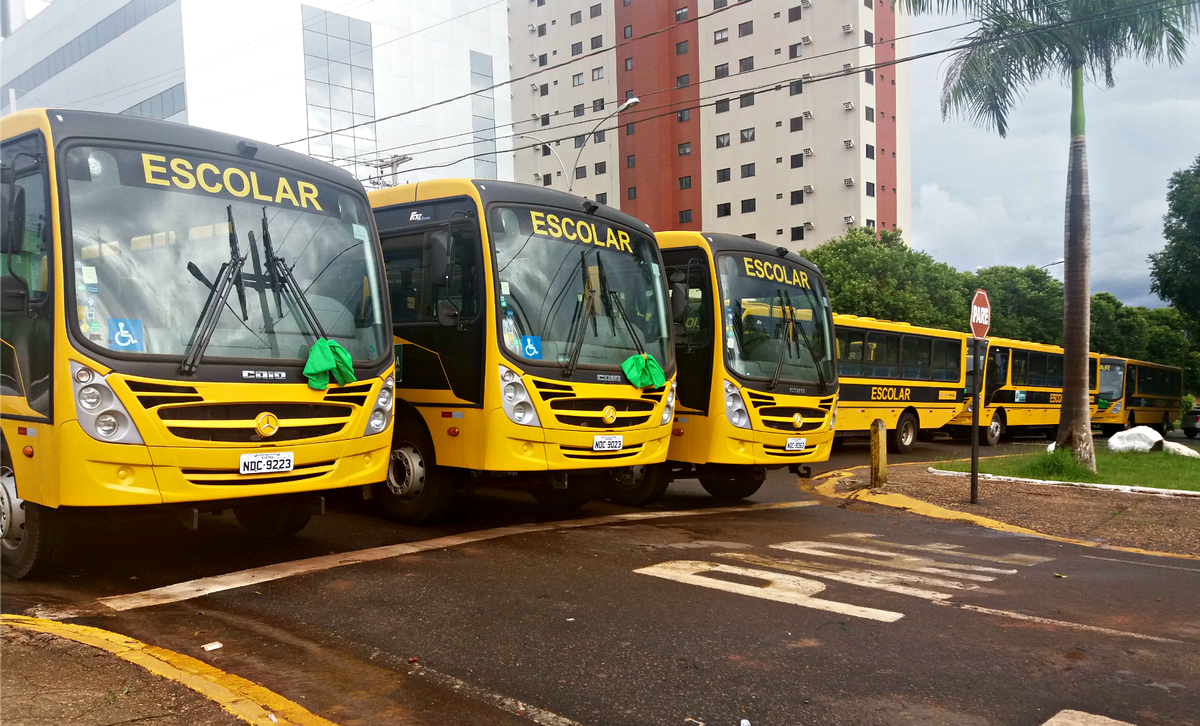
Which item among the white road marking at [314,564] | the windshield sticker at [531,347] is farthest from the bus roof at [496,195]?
the white road marking at [314,564]

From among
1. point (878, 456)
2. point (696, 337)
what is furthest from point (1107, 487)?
point (696, 337)

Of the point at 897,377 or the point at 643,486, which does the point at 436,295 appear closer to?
the point at 643,486

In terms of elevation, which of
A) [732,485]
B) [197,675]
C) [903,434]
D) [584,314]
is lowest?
[903,434]

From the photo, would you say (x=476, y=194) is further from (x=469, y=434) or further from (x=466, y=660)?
(x=466, y=660)


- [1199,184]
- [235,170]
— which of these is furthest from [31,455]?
[1199,184]

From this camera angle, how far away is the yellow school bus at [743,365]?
1019 centimetres

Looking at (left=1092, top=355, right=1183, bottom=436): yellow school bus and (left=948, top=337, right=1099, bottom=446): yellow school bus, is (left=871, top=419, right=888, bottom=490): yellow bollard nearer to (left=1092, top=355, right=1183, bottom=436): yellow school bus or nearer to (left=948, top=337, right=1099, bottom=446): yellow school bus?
(left=948, top=337, right=1099, bottom=446): yellow school bus

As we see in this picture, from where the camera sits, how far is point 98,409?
18.8ft

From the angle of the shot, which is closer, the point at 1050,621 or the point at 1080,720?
the point at 1080,720

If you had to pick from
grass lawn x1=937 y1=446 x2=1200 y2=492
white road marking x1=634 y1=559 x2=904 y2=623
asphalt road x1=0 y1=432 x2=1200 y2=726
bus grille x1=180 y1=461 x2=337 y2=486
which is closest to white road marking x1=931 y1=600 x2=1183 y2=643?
asphalt road x1=0 y1=432 x2=1200 y2=726

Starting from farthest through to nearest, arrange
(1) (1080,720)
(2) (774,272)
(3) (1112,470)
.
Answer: (3) (1112,470), (2) (774,272), (1) (1080,720)

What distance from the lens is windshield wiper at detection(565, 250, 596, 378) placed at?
332 inches

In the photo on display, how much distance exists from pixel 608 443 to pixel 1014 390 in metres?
21.1

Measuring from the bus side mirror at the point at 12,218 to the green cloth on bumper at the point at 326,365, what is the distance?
6.30 feet
